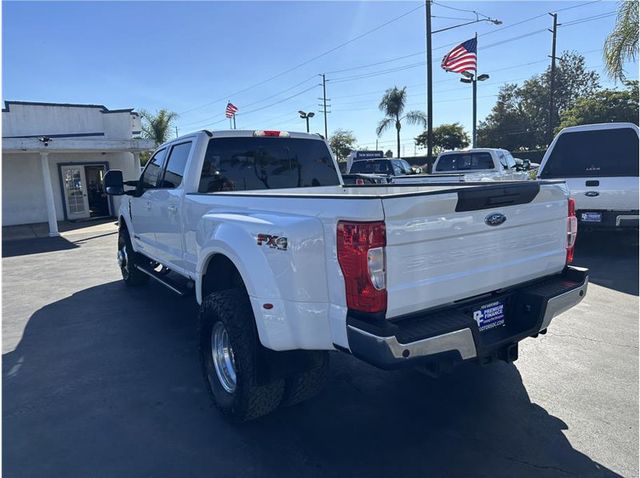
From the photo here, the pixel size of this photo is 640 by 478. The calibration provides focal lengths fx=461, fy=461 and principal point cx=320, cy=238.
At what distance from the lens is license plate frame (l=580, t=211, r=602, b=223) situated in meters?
7.98

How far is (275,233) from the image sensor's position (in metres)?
2.69

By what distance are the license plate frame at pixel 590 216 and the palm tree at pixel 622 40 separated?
6.71 metres

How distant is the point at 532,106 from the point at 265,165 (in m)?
66.0

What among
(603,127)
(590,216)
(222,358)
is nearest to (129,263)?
(222,358)

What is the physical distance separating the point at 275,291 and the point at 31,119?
58.7 ft

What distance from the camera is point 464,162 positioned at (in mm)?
13078

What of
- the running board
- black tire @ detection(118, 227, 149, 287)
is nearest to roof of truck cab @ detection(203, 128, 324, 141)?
the running board

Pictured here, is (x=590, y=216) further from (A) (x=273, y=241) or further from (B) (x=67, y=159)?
(B) (x=67, y=159)

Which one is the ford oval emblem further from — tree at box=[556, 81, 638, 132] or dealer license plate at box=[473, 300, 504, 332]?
tree at box=[556, 81, 638, 132]

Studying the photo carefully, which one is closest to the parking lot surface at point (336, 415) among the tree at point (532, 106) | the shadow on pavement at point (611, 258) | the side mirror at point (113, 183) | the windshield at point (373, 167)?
the shadow on pavement at point (611, 258)

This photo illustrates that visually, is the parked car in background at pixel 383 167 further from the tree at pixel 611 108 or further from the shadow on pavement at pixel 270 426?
the tree at pixel 611 108

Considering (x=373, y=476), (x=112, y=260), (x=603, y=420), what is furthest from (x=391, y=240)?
(x=112, y=260)

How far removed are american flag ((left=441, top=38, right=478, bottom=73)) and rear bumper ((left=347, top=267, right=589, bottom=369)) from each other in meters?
15.9

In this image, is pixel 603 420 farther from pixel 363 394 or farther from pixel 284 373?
pixel 284 373
